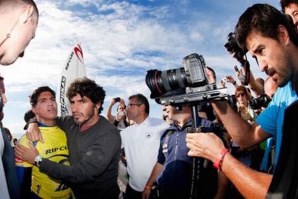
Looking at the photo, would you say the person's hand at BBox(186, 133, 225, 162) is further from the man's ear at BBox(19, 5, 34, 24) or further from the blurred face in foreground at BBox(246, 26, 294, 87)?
the man's ear at BBox(19, 5, 34, 24)

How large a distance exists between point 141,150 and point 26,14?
13.9 ft

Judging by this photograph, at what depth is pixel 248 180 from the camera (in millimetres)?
1548

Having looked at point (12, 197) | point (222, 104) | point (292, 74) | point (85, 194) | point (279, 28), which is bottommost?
point (85, 194)

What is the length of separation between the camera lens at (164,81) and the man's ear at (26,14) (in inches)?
58.4

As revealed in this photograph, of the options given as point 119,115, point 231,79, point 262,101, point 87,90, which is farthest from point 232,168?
point 119,115

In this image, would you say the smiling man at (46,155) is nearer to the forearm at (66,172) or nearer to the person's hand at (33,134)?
the person's hand at (33,134)

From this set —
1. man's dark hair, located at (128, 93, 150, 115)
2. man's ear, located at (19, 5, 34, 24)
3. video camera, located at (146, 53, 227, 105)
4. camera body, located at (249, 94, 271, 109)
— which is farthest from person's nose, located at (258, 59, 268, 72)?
man's dark hair, located at (128, 93, 150, 115)

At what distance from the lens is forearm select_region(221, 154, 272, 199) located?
4.81 ft

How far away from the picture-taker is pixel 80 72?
6871mm

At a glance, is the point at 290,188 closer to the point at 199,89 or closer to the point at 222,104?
the point at 199,89

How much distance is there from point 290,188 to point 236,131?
1987mm

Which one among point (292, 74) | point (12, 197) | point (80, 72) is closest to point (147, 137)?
point (80, 72)

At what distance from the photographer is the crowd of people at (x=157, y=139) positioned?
1.62 m

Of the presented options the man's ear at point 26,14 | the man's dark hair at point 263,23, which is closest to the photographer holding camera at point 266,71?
the man's dark hair at point 263,23
